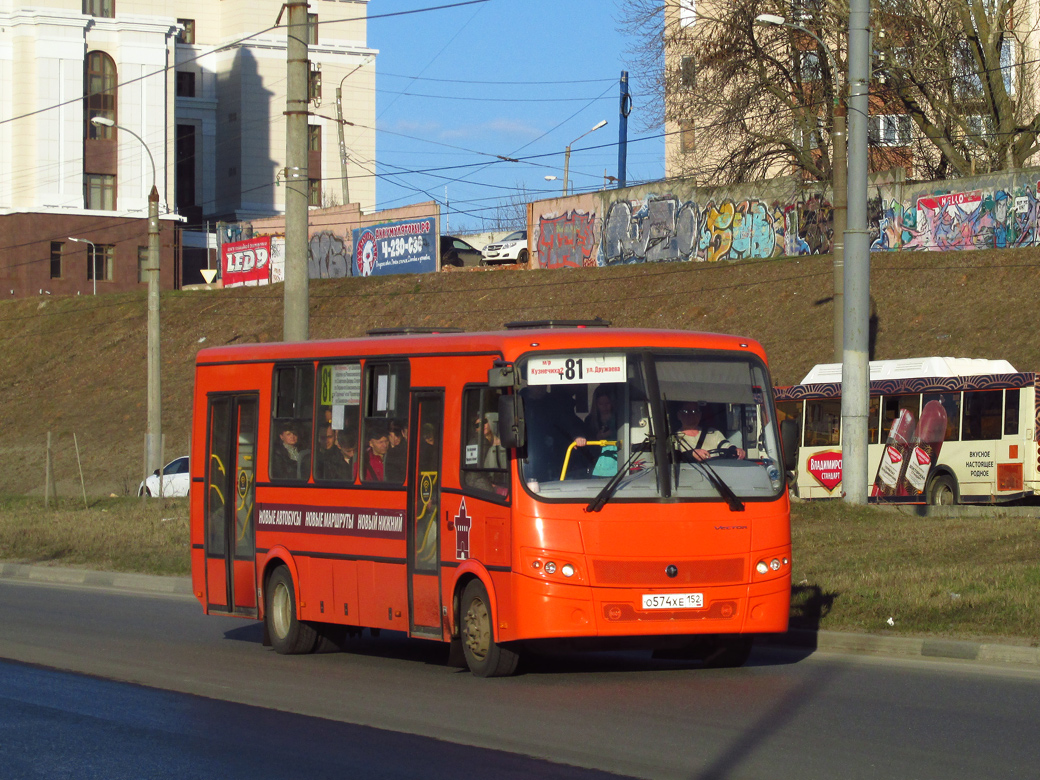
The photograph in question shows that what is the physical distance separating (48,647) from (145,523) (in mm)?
11732

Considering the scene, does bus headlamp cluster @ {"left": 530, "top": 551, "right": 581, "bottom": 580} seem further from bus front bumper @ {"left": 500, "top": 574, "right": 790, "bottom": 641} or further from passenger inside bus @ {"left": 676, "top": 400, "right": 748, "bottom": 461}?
passenger inside bus @ {"left": 676, "top": 400, "right": 748, "bottom": 461}

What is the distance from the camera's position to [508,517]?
33.8 feet

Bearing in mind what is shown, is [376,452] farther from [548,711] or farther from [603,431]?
[548,711]

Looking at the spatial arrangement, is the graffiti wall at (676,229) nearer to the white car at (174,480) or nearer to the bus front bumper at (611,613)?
the white car at (174,480)

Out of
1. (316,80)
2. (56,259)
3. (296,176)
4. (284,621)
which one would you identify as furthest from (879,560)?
(316,80)

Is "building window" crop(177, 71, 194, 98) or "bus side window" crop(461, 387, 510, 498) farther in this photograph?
"building window" crop(177, 71, 194, 98)

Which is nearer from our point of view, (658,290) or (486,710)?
(486,710)

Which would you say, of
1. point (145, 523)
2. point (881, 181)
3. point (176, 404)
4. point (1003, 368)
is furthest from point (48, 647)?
point (176, 404)

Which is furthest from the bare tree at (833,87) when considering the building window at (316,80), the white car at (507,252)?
the building window at (316,80)

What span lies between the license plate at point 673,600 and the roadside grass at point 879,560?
2535 mm

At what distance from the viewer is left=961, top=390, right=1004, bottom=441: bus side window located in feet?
88.0

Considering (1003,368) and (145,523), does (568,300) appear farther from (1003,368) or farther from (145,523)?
(145,523)

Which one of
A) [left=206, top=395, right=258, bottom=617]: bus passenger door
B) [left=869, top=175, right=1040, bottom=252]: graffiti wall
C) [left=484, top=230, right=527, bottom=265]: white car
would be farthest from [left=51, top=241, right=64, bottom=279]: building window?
[left=206, top=395, right=258, bottom=617]: bus passenger door

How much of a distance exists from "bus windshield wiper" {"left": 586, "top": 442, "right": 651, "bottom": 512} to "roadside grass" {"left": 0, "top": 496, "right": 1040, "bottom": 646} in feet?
9.96
